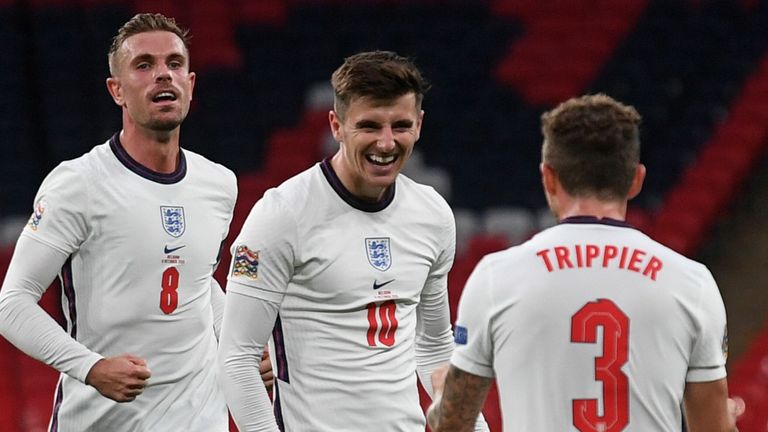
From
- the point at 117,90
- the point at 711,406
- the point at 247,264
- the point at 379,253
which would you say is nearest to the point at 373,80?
the point at 379,253

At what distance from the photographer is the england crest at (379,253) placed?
3691mm

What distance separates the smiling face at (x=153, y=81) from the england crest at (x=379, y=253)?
79cm

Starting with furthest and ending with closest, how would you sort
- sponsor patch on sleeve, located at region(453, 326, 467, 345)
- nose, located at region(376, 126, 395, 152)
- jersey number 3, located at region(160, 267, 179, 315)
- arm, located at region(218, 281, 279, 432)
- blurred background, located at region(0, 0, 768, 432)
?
blurred background, located at region(0, 0, 768, 432) < jersey number 3, located at region(160, 267, 179, 315) < nose, located at region(376, 126, 395, 152) < arm, located at region(218, 281, 279, 432) < sponsor patch on sleeve, located at region(453, 326, 467, 345)

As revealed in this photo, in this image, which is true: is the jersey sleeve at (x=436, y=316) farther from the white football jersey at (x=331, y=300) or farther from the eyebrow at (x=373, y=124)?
the eyebrow at (x=373, y=124)

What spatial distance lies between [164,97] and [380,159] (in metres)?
0.86

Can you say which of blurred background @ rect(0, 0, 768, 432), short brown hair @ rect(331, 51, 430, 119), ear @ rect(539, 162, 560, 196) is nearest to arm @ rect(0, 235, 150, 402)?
short brown hair @ rect(331, 51, 430, 119)

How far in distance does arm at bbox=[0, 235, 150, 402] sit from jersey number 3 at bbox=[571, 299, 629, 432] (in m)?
1.47

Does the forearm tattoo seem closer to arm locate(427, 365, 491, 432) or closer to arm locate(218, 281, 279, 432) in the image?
arm locate(427, 365, 491, 432)

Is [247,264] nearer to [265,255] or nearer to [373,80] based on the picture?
[265,255]

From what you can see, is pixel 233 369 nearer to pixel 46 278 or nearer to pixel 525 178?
pixel 46 278

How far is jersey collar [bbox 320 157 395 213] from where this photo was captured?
3.72m

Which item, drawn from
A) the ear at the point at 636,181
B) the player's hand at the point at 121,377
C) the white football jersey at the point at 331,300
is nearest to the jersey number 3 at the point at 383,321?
the white football jersey at the point at 331,300

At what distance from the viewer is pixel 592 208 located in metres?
2.81

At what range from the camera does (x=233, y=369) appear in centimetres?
349
